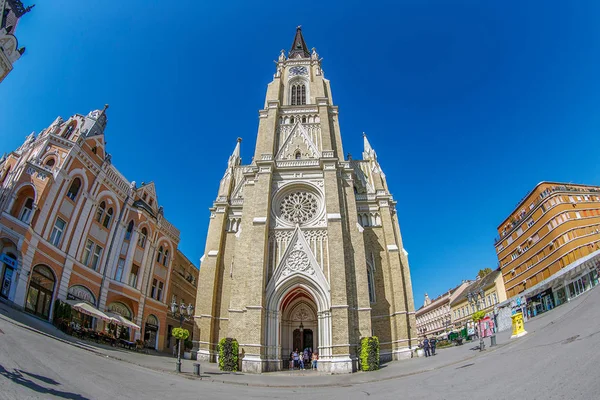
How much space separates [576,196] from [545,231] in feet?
20.8

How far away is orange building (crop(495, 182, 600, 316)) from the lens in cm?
3653

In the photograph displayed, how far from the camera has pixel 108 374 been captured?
9195 millimetres

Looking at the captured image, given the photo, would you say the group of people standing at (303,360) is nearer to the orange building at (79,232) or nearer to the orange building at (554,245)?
the orange building at (79,232)

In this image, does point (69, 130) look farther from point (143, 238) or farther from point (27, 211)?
point (143, 238)

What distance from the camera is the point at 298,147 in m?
31.1

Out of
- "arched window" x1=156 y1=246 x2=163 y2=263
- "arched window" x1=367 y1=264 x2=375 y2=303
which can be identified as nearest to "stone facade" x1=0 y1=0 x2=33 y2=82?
"arched window" x1=156 y1=246 x2=163 y2=263

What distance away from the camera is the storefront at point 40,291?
18984 millimetres

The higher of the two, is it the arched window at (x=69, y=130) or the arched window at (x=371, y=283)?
the arched window at (x=69, y=130)

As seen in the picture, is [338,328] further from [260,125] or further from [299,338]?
[260,125]

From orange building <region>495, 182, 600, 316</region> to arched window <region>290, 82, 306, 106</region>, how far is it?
33700mm

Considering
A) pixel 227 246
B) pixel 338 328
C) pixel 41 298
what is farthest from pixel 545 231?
pixel 41 298

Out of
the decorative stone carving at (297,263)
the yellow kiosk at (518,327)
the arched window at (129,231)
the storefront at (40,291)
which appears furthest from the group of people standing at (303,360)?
the arched window at (129,231)

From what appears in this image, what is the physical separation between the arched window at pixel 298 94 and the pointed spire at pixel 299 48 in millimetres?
8370

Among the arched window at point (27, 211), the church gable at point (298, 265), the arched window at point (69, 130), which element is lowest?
the church gable at point (298, 265)
